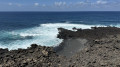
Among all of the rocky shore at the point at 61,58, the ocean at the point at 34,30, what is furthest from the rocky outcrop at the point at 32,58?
the ocean at the point at 34,30

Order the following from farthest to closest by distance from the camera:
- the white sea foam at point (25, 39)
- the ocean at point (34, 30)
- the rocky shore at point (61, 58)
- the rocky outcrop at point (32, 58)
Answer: the ocean at point (34, 30) < the white sea foam at point (25, 39) < the rocky shore at point (61, 58) < the rocky outcrop at point (32, 58)

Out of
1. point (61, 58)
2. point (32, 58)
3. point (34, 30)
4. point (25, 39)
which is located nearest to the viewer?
point (32, 58)

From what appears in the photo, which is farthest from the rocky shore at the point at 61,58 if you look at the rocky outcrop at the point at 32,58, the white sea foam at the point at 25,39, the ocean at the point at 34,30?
the ocean at the point at 34,30

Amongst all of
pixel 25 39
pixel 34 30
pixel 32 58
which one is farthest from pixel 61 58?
pixel 34 30

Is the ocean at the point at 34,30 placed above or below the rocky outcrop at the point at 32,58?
below

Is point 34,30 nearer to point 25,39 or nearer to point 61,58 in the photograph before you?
point 25,39

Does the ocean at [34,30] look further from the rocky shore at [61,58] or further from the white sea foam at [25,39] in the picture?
the rocky shore at [61,58]

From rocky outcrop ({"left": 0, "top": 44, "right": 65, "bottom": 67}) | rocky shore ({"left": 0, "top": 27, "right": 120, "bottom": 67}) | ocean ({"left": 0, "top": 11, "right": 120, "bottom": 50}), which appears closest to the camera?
rocky outcrop ({"left": 0, "top": 44, "right": 65, "bottom": 67})

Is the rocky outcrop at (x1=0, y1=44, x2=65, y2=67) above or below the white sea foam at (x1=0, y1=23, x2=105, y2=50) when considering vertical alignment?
above

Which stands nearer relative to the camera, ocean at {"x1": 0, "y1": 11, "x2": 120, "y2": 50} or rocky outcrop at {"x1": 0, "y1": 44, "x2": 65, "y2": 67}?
rocky outcrop at {"x1": 0, "y1": 44, "x2": 65, "y2": 67}

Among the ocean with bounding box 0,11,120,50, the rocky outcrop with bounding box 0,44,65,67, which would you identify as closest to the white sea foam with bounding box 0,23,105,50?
the ocean with bounding box 0,11,120,50

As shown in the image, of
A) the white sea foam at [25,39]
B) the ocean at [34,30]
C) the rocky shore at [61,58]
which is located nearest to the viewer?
the rocky shore at [61,58]

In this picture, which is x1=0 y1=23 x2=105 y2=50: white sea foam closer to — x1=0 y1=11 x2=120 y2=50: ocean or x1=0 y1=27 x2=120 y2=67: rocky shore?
x1=0 y1=11 x2=120 y2=50: ocean

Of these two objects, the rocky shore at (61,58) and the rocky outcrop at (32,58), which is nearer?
the rocky outcrop at (32,58)
